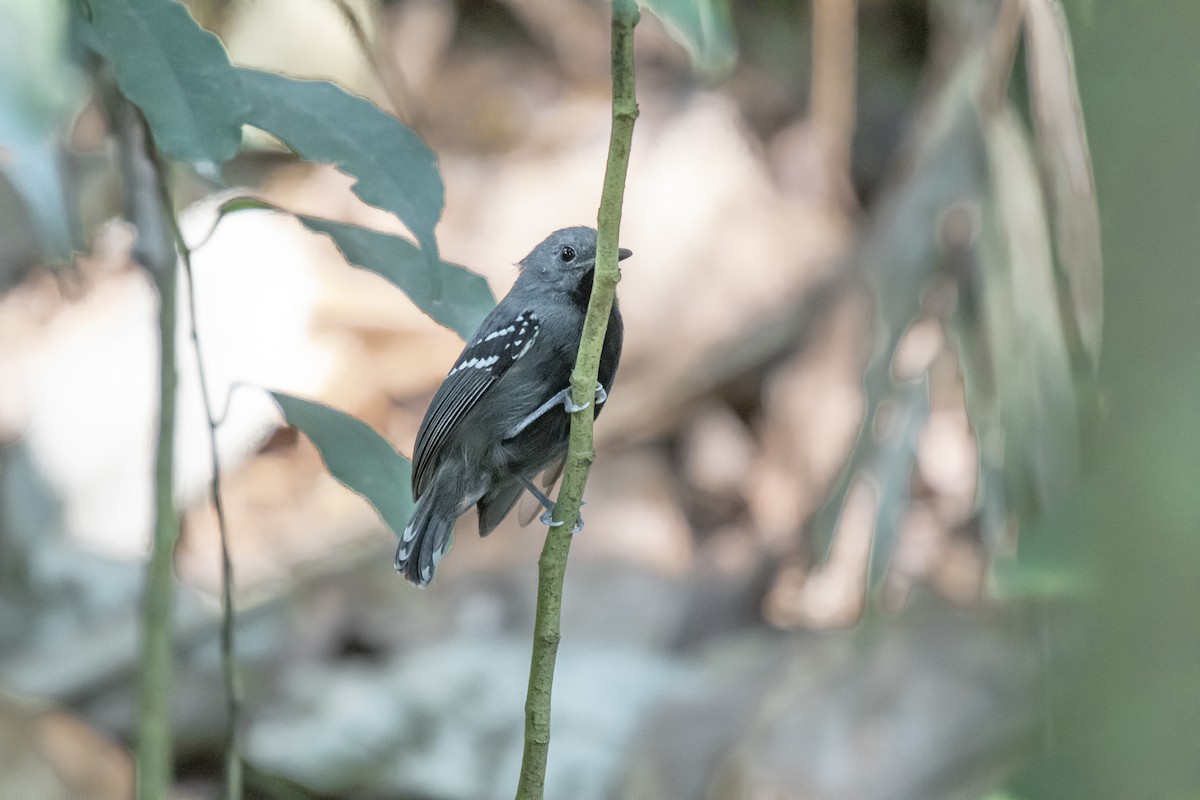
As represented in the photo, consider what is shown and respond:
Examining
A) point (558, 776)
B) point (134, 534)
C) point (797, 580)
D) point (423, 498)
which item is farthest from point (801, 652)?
point (134, 534)

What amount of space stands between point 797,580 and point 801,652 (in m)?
0.85

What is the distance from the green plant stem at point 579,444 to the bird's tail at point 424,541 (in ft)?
3.25

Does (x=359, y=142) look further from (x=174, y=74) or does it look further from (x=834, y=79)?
(x=834, y=79)

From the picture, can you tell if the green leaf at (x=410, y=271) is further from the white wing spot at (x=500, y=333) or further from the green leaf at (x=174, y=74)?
the white wing spot at (x=500, y=333)

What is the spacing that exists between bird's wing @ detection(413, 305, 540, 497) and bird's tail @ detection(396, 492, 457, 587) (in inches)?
2.3

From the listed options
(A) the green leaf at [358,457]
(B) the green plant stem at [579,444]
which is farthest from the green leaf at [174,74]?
(B) the green plant stem at [579,444]

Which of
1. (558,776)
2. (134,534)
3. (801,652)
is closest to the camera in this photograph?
(558,776)

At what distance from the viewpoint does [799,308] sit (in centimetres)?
609

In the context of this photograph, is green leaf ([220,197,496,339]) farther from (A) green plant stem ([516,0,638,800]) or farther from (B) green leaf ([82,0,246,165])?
(A) green plant stem ([516,0,638,800])

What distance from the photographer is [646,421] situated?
587 cm

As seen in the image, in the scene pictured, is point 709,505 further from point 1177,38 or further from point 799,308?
point 1177,38

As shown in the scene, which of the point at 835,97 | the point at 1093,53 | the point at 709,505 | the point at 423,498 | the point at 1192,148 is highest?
the point at 835,97

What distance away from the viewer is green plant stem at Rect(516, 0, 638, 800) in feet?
4.95

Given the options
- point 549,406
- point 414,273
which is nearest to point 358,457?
point 414,273
